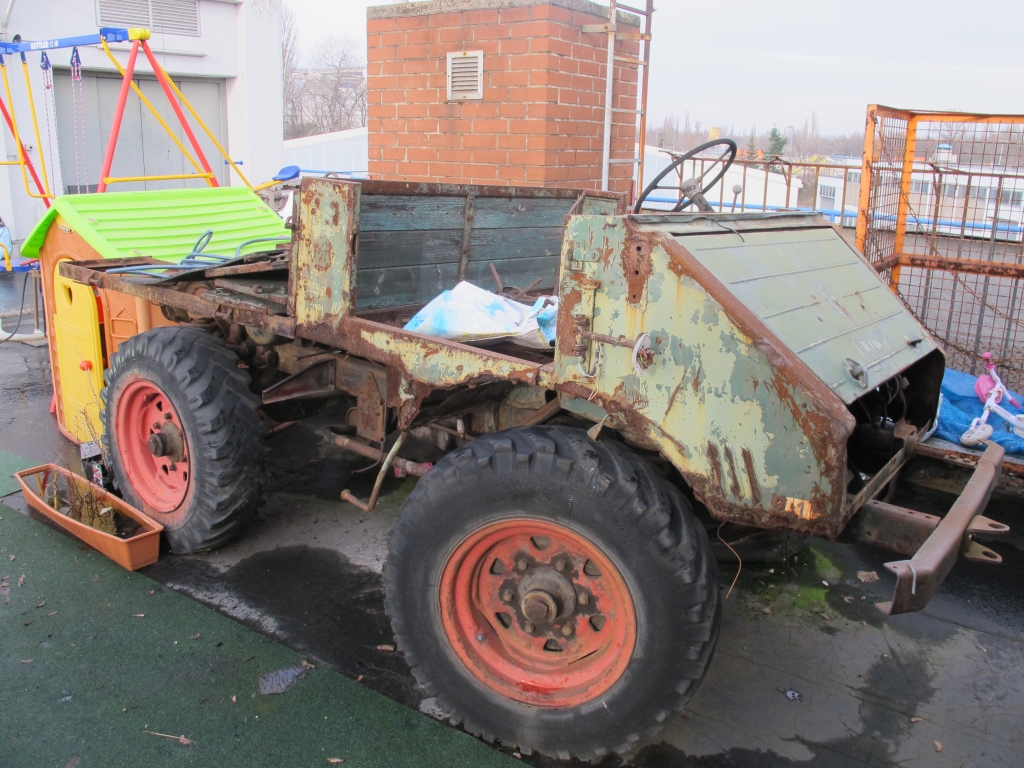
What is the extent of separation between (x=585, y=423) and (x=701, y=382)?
0.88 meters

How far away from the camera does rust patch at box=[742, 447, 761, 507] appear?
7.72 ft

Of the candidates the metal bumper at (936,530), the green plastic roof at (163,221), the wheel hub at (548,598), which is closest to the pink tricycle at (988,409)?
the metal bumper at (936,530)

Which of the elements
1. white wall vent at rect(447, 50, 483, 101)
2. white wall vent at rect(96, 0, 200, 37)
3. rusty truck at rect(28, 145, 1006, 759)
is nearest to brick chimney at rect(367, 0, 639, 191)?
white wall vent at rect(447, 50, 483, 101)

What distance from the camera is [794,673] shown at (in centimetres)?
320

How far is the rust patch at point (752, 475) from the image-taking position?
2354 mm

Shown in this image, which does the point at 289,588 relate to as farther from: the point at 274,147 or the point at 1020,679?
the point at 274,147

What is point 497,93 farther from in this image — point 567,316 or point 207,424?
point 567,316

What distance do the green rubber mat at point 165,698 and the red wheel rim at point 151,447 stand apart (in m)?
0.53

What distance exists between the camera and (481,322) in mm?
3021

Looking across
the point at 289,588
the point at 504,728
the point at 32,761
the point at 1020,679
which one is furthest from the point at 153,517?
the point at 1020,679

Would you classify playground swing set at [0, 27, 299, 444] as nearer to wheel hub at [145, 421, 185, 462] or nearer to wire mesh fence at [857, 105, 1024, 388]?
wheel hub at [145, 421, 185, 462]

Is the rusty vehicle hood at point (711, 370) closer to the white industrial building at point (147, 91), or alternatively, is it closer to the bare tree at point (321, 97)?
the white industrial building at point (147, 91)

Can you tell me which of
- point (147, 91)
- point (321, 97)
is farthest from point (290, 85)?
point (147, 91)

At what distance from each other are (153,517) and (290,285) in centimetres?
155
